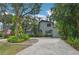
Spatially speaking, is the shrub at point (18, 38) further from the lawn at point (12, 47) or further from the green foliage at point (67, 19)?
the green foliage at point (67, 19)

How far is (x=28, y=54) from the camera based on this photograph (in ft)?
118

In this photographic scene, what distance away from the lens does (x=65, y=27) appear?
36.2 metres

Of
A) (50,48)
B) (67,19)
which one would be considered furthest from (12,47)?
(67,19)

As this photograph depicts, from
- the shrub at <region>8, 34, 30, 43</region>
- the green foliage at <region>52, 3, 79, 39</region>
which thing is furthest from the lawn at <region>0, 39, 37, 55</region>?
the green foliage at <region>52, 3, 79, 39</region>

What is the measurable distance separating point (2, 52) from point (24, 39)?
0.29 metres

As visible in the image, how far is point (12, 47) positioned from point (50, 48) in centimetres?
43

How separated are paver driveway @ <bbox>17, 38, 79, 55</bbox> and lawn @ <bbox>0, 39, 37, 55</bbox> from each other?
5 cm

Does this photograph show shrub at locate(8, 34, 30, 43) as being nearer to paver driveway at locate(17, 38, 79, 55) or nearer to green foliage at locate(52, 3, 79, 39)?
paver driveway at locate(17, 38, 79, 55)

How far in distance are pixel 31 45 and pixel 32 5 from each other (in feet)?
1.48

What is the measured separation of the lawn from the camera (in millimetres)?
36125

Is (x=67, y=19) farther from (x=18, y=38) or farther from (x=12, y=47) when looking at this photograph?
(x=12, y=47)

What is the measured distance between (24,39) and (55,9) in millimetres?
486

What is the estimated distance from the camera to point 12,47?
36.2 m
